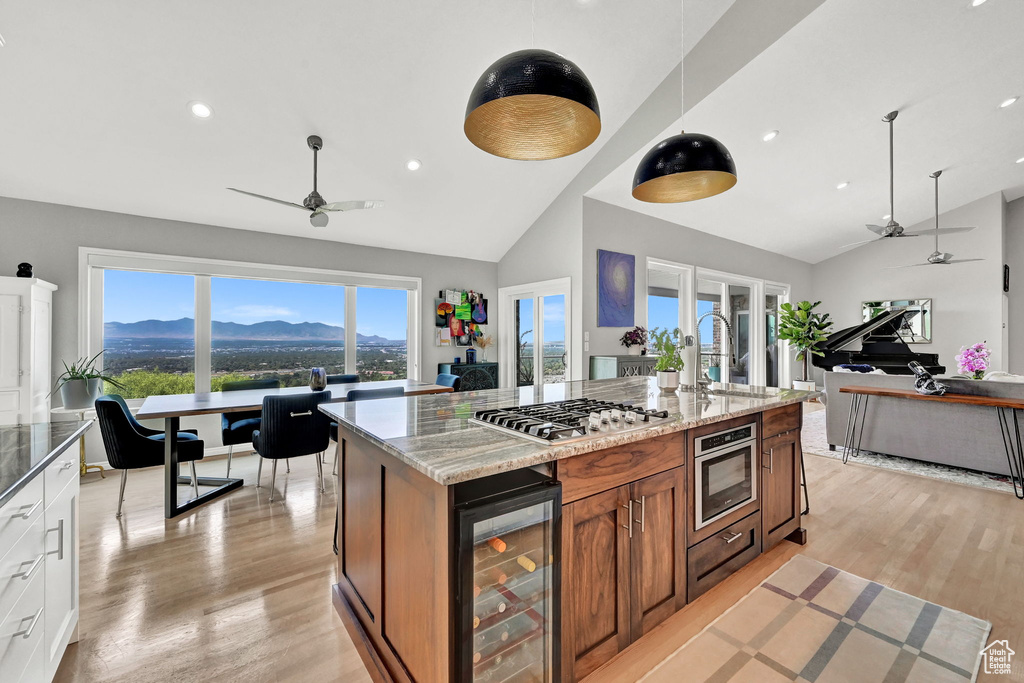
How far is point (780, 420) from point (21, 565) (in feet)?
10.2

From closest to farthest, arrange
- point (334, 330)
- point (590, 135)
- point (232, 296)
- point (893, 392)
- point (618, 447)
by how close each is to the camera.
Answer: point (618, 447) < point (590, 135) < point (893, 392) < point (232, 296) < point (334, 330)

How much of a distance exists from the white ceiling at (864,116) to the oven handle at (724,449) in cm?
323

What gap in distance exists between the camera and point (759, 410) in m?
2.09

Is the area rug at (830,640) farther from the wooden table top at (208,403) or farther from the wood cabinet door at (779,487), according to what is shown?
the wooden table top at (208,403)

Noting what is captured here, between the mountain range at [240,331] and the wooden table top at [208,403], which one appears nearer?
the wooden table top at [208,403]

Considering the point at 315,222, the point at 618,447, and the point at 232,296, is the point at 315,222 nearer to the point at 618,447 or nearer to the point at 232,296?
the point at 232,296

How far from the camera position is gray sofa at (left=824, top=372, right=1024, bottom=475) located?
367 cm

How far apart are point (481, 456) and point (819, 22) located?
415 centimetres

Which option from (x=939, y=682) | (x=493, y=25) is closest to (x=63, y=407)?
(x=493, y=25)

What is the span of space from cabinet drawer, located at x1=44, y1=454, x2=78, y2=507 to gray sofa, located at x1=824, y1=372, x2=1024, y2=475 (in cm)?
594

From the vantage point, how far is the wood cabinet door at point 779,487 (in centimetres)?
228

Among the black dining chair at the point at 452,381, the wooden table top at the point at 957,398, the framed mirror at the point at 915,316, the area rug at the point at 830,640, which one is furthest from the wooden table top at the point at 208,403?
the framed mirror at the point at 915,316

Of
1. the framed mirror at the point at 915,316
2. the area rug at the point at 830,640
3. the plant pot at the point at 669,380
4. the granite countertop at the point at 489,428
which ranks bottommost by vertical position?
the area rug at the point at 830,640

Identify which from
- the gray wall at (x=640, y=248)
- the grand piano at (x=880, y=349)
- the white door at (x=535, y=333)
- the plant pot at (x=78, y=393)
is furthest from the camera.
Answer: the white door at (x=535, y=333)
